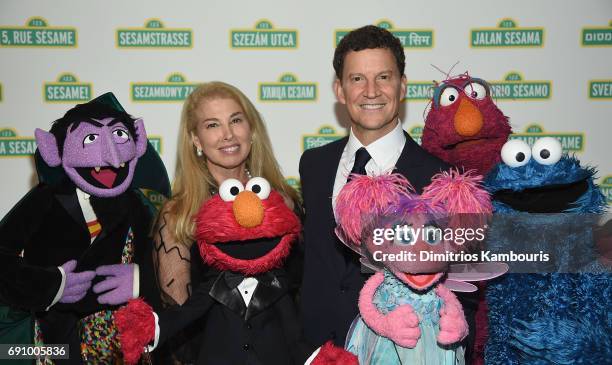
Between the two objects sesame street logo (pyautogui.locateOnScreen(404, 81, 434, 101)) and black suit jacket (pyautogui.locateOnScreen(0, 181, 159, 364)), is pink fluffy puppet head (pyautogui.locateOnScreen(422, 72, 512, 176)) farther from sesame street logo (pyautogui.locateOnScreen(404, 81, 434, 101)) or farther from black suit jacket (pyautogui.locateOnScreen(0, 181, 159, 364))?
black suit jacket (pyautogui.locateOnScreen(0, 181, 159, 364))

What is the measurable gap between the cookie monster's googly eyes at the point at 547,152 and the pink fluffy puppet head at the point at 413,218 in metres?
0.27

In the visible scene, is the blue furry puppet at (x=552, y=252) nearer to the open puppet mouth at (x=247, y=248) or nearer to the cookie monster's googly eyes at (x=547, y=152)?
the cookie monster's googly eyes at (x=547, y=152)

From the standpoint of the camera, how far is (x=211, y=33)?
2.74 meters

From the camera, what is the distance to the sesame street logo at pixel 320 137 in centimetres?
285

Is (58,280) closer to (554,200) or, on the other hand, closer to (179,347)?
(179,347)

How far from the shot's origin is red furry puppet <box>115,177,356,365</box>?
1.61 m

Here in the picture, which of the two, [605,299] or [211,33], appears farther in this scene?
[211,33]

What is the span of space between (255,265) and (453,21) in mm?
1832

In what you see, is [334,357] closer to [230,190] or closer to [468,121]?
[230,190]

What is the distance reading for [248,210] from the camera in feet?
5.18

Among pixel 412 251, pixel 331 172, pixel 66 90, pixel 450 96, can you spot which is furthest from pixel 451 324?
pixel 66 90

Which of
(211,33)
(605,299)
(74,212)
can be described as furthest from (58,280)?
(605,299)

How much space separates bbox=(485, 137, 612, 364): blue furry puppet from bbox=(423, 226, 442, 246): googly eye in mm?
275

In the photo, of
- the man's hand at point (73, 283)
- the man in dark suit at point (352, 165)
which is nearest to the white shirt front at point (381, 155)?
the man in dark suit at point (352, 165)
